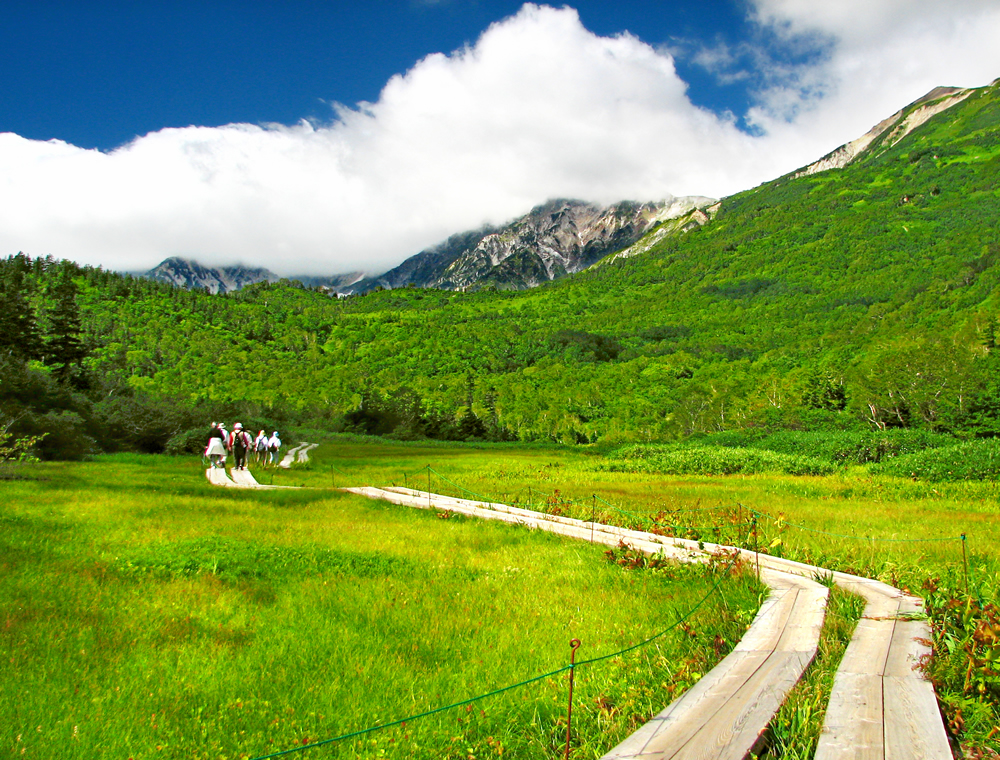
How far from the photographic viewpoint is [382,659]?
24.7ft

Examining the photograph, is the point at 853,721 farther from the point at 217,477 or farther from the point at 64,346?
the point at 64,346

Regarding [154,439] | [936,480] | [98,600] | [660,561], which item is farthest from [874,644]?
[154,439]

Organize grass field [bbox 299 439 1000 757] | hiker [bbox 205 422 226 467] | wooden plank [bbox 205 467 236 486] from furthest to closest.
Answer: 1. hiker [bbox 205 422 226 467]
2. wooden plank [bbox 205 467 236 486]
3. grass field [bbox 299 439 1000 757]

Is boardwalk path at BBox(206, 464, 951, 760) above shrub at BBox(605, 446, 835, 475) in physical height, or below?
above

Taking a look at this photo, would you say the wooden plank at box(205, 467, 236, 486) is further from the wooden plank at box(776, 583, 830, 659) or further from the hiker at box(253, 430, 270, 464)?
the wooden plank at box(776, 583, 830, 659)

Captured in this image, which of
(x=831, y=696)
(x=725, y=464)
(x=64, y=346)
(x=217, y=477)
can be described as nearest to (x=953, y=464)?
(x=725, y=464)

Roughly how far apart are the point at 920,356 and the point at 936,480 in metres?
63.8

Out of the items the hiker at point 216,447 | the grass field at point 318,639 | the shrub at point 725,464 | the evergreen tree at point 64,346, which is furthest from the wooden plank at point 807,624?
the evergreen tree at point 64,346

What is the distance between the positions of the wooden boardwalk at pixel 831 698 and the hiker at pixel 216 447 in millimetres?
31006

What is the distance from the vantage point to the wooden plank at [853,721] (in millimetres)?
5020

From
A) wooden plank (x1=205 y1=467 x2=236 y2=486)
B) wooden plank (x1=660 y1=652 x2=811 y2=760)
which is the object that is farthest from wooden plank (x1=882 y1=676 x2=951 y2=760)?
wooden plank (x1=205 y1=467 x2=236 y2=486)

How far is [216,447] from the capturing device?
32719mm

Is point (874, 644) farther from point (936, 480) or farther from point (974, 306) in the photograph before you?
point (974, 306)

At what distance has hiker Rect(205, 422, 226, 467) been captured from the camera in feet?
107
